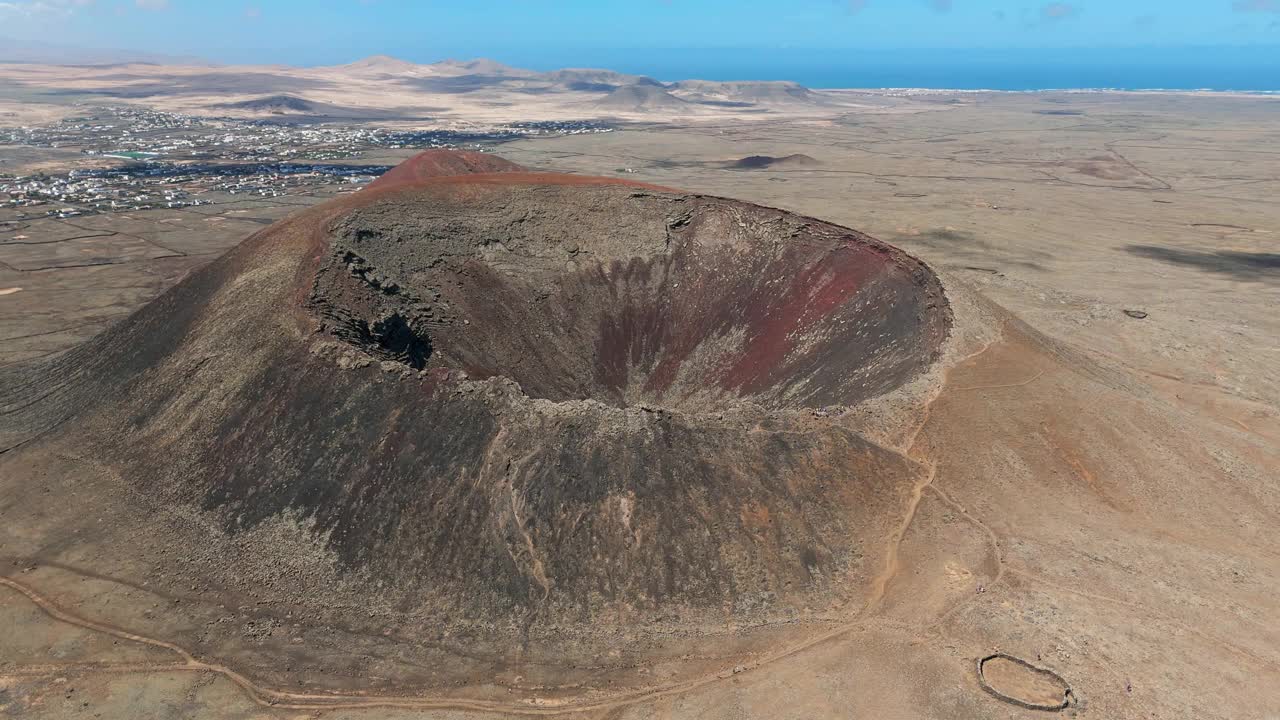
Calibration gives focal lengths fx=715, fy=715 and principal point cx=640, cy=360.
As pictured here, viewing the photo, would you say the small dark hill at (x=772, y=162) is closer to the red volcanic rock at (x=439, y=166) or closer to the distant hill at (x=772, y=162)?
the distant hill at (x=772, y=162)

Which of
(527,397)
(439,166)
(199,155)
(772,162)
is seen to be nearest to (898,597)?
(527,397)

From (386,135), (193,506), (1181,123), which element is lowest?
(193,506)

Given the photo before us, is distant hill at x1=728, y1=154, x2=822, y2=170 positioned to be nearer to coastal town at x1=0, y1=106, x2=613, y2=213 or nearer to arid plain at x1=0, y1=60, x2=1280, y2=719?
coastal town at x1=0, y1=106, x2=613, y2=213

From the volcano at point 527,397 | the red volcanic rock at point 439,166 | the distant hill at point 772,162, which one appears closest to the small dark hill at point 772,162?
the distant hill at point 772,162

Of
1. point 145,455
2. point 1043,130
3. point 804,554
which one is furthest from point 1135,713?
point 1043,130

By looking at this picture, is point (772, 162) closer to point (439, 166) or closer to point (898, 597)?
point (439, 166)

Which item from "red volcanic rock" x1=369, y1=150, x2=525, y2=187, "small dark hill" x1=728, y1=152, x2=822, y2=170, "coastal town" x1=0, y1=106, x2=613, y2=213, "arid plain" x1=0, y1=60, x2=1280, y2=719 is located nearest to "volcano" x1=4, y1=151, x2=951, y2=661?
Answer: "arid plain" x1=0, y1=60, x2=1280, y2=719

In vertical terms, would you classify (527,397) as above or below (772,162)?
below

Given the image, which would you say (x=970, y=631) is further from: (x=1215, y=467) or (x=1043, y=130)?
(x=1043, y=130)
